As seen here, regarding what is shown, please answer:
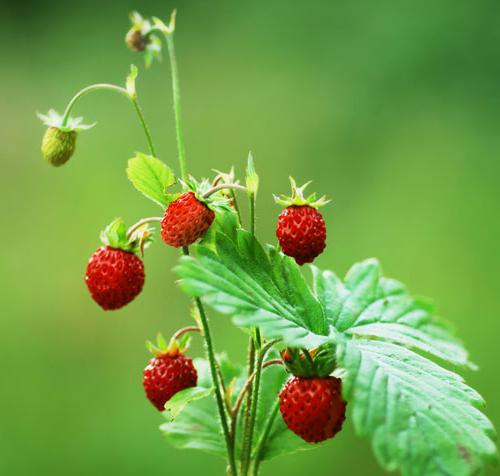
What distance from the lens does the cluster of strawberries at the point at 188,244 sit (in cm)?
71

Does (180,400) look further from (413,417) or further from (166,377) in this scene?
(413,417)

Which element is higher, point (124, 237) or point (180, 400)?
point (124, 237)

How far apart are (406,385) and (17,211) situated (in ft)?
7.78

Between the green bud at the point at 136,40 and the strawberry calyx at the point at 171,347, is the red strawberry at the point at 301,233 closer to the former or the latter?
the strawberry calyx at the point at 171,347

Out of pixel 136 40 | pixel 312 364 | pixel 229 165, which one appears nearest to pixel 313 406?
pixel 312 364

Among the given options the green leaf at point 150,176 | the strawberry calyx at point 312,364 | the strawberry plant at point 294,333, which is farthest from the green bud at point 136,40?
the strawberry calyx at point 312,364

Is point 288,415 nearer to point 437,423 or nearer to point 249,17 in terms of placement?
point 437,423

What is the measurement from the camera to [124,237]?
806mm

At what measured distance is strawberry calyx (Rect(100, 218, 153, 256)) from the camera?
2.64 ft

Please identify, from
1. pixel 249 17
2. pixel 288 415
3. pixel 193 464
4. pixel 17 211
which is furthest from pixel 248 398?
pixel 249 17

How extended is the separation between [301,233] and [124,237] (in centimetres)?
21

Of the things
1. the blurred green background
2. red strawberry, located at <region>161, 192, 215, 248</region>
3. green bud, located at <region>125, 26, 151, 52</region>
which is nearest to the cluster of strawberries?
red strawberry, located at <region>161, 192, 215, 248</region>

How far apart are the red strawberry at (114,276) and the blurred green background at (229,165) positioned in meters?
1.67

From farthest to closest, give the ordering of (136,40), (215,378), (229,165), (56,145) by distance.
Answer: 1. (229,165)
2. (136,40)
3. (56,145)
4. (215,378)
